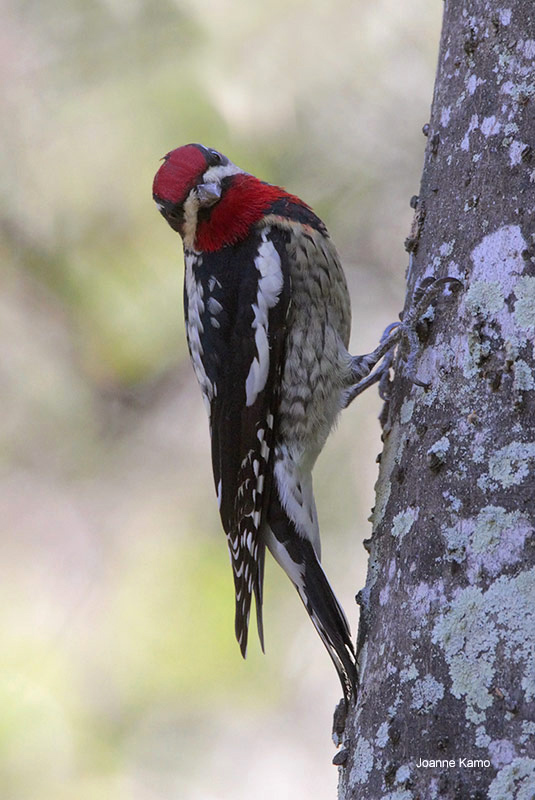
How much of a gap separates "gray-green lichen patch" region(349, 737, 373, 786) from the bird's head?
1.60m

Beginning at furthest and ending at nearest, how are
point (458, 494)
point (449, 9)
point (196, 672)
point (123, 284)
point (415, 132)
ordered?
point (415, 132) → point (123, 284) → point (196, 672) → point (449, 9) → point (458, 494)

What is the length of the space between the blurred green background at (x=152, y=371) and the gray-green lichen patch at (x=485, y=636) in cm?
205

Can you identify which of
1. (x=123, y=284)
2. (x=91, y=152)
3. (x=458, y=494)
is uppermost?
(x=91, y=152)

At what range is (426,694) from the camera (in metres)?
1.60

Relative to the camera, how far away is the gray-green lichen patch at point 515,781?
1407 millimetres

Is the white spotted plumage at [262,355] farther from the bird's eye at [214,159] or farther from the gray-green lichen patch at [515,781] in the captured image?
the gray-green lichen patch at [515,781]

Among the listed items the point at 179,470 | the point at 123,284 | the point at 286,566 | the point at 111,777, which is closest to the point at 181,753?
the point at 111,777

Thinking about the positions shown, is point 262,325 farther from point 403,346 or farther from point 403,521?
point 403,521

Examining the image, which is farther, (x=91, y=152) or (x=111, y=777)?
(x=91, y=152)

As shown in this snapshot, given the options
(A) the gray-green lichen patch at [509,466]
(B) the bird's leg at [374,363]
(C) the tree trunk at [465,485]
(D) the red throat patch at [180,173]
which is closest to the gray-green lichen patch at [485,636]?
(C) the tree trunk at [465,485]

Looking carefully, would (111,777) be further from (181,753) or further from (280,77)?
(280,77)

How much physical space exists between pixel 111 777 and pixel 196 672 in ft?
1.74

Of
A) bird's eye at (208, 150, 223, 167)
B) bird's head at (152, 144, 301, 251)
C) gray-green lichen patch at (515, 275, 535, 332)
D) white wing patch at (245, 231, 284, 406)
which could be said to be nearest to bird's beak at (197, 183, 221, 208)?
bird's head at (152, 144, 301, 251)

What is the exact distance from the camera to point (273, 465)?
266 centimetres
